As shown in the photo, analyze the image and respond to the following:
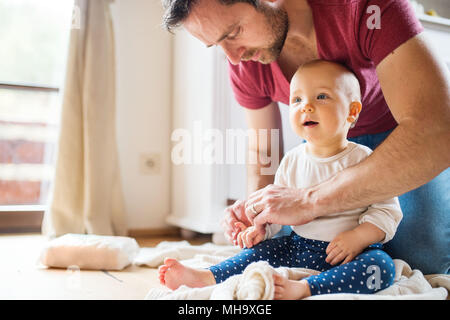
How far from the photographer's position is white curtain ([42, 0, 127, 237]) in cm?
185

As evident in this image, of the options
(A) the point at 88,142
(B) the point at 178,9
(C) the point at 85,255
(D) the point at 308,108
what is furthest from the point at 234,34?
(A) the point at 88,142

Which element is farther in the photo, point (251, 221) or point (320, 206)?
point (251, 221)

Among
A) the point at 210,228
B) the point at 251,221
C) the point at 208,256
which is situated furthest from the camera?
the point at 210,228

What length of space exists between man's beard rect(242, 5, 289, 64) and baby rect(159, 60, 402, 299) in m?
0.12

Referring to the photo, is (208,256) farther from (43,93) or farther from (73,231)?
(43,93)

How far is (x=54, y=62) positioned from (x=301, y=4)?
1.47 metres

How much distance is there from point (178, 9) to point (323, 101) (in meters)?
0.38

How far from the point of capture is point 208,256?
126 cm

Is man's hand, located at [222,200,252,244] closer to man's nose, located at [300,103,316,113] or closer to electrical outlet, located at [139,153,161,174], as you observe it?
man's nose, located at [300,103,316,113]

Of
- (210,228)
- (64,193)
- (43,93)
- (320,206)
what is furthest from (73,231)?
(320,206)

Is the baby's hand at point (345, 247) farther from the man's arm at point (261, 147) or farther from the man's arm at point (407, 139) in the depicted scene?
the man's arm at point (261, 147)

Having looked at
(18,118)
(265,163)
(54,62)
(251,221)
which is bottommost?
(251,221)

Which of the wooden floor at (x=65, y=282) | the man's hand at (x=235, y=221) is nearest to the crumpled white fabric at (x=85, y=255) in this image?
the wooden floor at (x=65, y=282)

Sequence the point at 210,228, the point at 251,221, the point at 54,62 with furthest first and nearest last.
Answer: the point at 54,62
the point at 210,228
the point at 251,221
